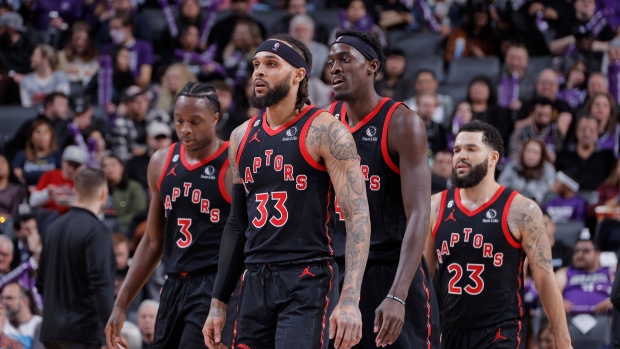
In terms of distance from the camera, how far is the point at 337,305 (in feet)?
17.0

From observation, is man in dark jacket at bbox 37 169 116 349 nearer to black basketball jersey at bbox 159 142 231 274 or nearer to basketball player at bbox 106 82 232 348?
basketball player at bbox 106 82 232 348

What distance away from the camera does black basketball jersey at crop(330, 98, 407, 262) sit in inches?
235

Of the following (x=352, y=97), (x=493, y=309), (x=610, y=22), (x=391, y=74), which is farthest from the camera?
(x=610, y=22)

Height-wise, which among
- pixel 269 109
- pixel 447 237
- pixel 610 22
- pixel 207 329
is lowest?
pixel 207 329

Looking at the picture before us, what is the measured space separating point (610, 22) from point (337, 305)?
11.8 m

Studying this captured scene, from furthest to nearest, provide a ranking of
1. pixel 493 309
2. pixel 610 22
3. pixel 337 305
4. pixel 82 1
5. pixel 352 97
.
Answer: pixel 82 1
pixel 610 22
pixel 493 309
pixel 352 97
pixel 337 305

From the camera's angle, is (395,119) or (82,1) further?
(82,1)

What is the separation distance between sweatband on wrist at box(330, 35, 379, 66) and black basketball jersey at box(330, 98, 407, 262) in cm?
32

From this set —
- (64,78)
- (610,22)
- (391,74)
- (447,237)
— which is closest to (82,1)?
(64,78)

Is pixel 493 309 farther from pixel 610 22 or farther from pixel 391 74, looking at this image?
pixel 610 22

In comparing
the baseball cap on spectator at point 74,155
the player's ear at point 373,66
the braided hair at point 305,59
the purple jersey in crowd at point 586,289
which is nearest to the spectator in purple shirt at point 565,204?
the purple jersey in crowd at point 586,289

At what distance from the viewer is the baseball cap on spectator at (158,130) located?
13125 millimetres

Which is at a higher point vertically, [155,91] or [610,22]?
[610,22]

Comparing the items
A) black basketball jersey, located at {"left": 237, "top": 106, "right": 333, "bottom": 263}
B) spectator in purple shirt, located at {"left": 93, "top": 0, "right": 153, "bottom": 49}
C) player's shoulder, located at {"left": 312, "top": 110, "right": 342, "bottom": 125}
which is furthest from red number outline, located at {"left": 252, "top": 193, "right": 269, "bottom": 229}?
spectator in purple shirt, located at {"left": 93, "top": 0, "right": 153, "bottom": 49}
